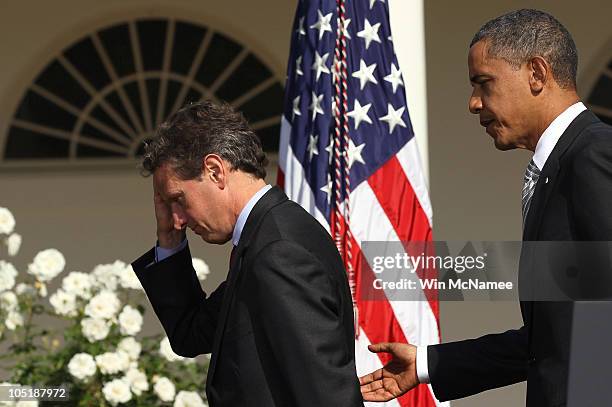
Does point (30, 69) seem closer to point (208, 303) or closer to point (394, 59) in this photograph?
point (394, 59)

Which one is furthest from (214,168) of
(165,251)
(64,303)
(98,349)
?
(64,303)

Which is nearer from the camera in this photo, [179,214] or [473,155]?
[179,214]

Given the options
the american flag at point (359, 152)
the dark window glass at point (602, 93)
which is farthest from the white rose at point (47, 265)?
the dark window glass at point (602, 93)

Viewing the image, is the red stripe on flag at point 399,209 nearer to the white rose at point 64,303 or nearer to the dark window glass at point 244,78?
the white rose at point 64,303

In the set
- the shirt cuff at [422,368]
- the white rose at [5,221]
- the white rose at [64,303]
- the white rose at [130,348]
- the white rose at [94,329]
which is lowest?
the shirt cuff at [422,368]

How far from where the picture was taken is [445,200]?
289 inches

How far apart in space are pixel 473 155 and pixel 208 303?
15.0 ft

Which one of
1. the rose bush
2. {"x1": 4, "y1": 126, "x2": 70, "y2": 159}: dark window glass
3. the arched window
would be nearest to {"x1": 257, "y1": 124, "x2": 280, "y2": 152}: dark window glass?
the arched window

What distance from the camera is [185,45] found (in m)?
7.74

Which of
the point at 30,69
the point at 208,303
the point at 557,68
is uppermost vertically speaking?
the point at 30,69

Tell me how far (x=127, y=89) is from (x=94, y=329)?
330cm

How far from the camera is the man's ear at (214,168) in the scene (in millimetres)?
2602

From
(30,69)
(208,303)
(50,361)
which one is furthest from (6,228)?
(30,69)

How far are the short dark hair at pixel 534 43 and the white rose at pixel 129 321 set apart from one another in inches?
108
